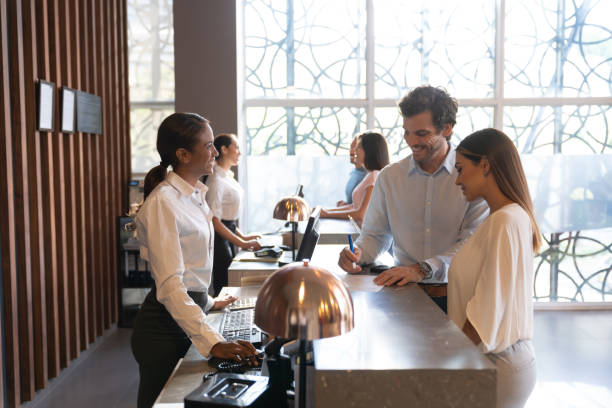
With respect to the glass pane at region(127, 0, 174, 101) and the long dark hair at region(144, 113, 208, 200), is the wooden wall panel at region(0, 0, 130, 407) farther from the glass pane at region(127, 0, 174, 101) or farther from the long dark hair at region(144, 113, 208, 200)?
the long dark hair at region(144, 113, 208, 200)

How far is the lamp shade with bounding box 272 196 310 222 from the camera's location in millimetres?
3295

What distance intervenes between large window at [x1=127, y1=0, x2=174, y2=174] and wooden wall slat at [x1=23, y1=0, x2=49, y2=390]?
222 cm

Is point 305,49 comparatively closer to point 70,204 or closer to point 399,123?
point 399,123

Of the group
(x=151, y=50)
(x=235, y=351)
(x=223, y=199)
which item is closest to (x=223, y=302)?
(x=235, y=351)

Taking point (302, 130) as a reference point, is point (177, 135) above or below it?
below

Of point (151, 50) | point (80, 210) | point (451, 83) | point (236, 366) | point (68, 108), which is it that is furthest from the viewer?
point (451, 83)

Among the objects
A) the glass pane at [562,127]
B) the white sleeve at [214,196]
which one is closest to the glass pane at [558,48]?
the glass pane at [562,127]

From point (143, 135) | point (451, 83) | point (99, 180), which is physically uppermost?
point (451, 83)

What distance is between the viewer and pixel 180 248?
194cm

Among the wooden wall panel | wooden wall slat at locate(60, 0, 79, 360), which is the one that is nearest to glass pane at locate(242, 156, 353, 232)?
the wooden wall panel

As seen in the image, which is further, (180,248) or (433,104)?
(433,104)

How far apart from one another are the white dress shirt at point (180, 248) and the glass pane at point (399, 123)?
436 centimetres

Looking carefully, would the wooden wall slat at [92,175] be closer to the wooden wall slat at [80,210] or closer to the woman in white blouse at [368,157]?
the wooden wall slat at [80,210]

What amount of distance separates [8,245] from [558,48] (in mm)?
5786
